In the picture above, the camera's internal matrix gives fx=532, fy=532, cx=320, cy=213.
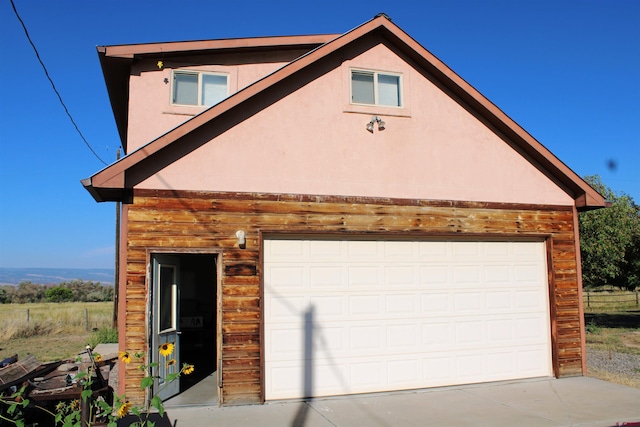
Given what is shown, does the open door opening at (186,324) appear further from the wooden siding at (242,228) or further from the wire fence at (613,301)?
the wire fence at (613,301)

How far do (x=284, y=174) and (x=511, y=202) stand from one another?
15.3 feet

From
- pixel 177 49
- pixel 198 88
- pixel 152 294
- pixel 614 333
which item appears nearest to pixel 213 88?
pixel 198 88

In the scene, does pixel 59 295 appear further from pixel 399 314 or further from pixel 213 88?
pixel 399 314

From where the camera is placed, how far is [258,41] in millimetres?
11664

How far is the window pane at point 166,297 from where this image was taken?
8750 mm

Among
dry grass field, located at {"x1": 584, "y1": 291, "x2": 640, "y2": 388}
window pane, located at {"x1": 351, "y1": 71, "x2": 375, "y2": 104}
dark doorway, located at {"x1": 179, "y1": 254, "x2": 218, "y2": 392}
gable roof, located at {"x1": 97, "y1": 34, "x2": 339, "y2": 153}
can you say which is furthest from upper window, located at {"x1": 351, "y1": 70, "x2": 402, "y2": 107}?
dry grass field, located at {"x1": 584, "y1": 291, "x2": 640, "y2": 388}

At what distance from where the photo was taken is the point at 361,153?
32.2 ft

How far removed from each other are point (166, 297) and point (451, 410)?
497 centimetres

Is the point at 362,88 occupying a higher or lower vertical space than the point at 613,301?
higher

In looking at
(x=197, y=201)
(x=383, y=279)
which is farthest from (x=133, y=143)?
(x=383, y=279)

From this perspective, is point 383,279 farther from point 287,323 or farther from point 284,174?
point 284,174

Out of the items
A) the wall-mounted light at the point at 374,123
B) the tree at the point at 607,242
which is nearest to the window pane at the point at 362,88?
the wall-mounted light at the point at 374,123

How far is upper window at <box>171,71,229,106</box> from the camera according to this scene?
37.5ft

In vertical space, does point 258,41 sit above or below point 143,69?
above
